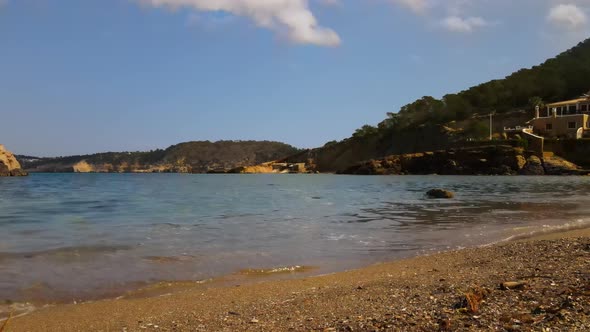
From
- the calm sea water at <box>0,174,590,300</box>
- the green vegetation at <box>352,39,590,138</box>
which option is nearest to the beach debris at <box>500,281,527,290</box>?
the calm sea water at <box>0,174,590,300</box>

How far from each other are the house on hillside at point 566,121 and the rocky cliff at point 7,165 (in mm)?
135889

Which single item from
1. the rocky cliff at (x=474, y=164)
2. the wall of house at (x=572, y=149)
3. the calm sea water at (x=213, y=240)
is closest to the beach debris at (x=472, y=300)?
the calm sea water at (x=213, y=240)

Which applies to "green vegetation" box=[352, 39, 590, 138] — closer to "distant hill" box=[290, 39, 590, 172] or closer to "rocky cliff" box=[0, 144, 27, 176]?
"distant hill" box=[290, 39, 590, 172]

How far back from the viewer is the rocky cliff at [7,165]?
127188mm

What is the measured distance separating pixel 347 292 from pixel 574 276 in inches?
137

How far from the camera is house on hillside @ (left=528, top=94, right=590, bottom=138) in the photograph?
94375 mm

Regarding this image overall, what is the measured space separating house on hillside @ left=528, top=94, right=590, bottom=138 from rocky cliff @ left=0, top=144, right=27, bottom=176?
135889mm

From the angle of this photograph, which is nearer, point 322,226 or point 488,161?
point 322,226

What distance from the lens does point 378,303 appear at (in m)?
6.64

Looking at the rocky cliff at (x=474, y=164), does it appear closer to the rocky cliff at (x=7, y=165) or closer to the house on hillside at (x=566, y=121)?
the house on hillside at (x=566, y=121)

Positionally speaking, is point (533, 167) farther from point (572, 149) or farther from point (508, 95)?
point (508, 95)

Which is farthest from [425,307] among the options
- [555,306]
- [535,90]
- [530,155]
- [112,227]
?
[535,90]

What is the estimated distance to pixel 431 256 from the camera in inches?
466

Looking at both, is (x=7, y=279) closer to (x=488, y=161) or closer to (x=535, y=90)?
(x=488, y=161)
